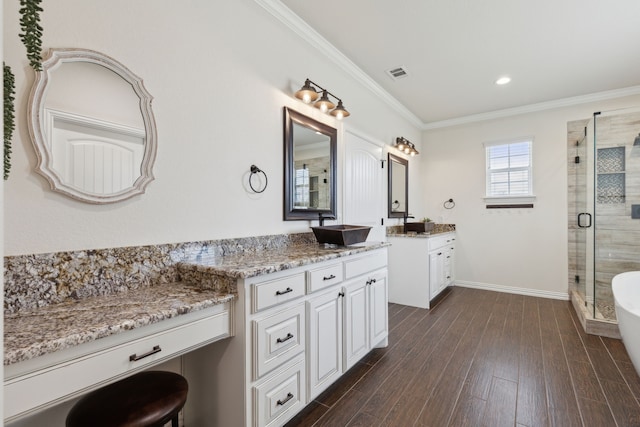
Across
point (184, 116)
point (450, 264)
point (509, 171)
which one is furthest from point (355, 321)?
point (509, 171)

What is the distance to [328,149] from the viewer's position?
2889mm

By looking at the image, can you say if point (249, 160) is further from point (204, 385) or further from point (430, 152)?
point (430, 152)

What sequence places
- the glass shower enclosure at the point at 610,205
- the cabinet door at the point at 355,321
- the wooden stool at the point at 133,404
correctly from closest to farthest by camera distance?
the wooden stool at the point at 133,404, the cabinet door at the point at 355,321, the glass shower enclosure at the point at 610,205

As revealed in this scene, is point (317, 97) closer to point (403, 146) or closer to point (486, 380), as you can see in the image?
point (403, 146)

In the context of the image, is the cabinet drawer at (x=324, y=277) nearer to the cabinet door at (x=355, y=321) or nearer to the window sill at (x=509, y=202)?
the cabinet door at (x=355, y=321)

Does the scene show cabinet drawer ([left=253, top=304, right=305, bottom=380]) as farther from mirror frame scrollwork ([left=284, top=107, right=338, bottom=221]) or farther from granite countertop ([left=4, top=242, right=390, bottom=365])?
mirror frame scrollwork ([left=284, top=107, right=338, bottom=221])

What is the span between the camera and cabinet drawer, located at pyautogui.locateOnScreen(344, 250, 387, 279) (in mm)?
2117

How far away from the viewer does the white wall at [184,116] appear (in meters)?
1.22

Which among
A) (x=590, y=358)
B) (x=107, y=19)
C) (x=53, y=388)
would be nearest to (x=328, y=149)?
(x=107, y=19)

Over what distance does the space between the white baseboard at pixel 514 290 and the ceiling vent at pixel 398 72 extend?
3342 mm

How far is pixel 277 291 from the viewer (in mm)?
1529

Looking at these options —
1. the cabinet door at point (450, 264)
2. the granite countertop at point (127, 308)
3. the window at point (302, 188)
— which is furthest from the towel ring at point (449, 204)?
the granite countertop at point (127, 308)

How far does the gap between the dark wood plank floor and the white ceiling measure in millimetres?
2758

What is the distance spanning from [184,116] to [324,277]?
1.26 metres
